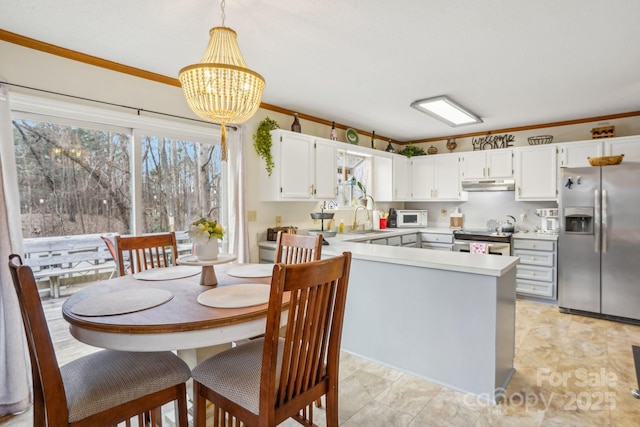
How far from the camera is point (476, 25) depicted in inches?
81.4

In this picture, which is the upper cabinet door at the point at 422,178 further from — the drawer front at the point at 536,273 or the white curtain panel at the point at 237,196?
the white curtain panel at the point at 237,196

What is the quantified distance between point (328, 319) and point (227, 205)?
7.59ft

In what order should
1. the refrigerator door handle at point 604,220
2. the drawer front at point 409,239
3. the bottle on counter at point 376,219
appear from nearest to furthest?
the refrigerator door handle at point 604,220 < the drawer front at point 409,239 < the bottle on counter at point 376,219

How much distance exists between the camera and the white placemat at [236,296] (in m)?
1.46

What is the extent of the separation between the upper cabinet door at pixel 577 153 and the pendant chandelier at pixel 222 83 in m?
4.14

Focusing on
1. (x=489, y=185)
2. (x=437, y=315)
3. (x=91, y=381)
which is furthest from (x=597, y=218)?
(x=91, y=381)

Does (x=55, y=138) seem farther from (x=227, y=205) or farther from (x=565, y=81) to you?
(x=565, y=81)

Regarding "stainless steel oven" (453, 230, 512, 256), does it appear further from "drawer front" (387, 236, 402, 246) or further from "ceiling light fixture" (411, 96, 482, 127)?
"ceiling light fixture" (411, 96, 482, 127)

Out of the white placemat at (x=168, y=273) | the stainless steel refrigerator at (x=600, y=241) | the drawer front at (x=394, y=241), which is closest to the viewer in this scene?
the white placemat at (x=168, y=273)

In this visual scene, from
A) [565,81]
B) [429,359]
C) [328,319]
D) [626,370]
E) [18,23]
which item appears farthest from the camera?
[565,81]

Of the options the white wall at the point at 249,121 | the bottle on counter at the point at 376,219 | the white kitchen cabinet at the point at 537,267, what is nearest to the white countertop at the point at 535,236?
the white kitchen cabinet at the point at 537,267

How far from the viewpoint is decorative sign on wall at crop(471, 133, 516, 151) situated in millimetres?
4910

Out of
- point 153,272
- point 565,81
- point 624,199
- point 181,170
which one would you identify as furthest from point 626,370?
point 181,170

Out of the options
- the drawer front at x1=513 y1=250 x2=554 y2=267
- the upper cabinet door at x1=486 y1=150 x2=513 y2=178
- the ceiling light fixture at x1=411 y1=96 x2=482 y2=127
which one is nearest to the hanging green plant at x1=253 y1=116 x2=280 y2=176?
the ceiling light fixture at x1=411 y1=96 x2=482 y2=127
